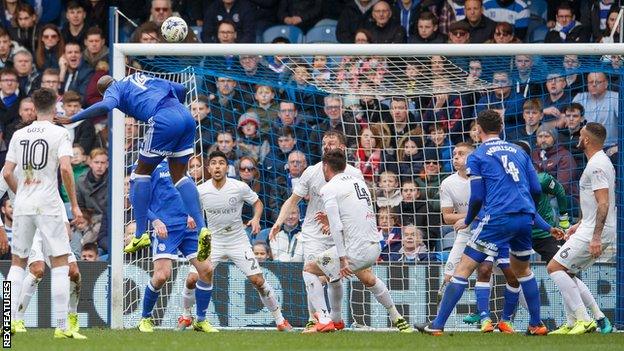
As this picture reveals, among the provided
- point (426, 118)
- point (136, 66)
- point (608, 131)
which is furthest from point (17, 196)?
point (608, 131)

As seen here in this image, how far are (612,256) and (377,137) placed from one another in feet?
10.6

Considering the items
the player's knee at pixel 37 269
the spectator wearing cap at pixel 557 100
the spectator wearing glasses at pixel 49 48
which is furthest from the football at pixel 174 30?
the spectator wearing glasses at pixel 49 48

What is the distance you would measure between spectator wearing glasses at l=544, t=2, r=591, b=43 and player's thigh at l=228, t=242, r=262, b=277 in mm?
5578

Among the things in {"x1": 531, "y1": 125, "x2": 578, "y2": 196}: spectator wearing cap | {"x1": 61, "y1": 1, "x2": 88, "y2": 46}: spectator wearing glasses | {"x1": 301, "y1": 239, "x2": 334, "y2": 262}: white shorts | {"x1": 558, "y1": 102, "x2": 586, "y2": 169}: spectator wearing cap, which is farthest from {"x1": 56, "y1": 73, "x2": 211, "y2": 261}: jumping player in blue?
{"x1": 61, "y1": 1, "x2": 88, "y2": 46}: spectator wearing glasses

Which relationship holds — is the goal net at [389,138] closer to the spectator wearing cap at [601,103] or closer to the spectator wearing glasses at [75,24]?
the spectator wearing cap at [601,103]

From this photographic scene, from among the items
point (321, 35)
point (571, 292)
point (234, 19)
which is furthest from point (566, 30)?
point (571, 292)

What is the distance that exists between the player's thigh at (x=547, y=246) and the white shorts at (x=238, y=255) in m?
3.14

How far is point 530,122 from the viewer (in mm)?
17312

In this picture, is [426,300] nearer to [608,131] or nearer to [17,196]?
[608,131]

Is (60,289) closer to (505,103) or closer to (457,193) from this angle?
(457,193)

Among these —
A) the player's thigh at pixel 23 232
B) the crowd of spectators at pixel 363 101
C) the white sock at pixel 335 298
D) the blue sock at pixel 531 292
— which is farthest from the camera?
the crowd of spectators at pixel 363 101

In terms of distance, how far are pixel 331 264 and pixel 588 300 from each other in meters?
2.75

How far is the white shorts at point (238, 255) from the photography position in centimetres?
1567

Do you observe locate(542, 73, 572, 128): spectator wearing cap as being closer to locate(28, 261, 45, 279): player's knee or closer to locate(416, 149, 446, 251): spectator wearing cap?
locate(416, 149, 446, 251): spectator wearing cap
